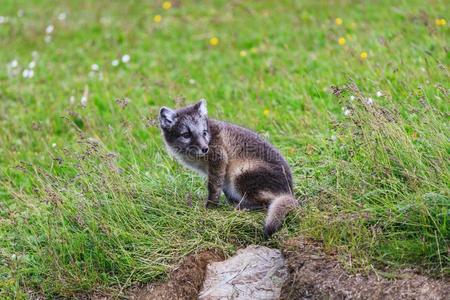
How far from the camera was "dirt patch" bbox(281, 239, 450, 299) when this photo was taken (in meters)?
4.16

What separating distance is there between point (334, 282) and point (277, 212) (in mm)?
828

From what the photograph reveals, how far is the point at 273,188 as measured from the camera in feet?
17.7

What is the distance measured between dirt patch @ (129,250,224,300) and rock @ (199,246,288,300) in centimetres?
6

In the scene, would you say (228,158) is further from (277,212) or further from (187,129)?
(277,212)

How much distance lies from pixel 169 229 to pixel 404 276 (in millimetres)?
1848

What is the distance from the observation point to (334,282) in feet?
14.3

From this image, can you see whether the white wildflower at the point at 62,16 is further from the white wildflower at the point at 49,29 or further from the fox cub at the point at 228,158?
the fox cub at the point at 228,158

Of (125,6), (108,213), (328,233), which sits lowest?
(125,6)

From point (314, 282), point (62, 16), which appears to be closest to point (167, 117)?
point (314, 282)

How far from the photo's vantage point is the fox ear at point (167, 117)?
5.86 m

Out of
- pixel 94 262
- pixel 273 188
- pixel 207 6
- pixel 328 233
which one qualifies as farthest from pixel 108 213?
pixel 207 6

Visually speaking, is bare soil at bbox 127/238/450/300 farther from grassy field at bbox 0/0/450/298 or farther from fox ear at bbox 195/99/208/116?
fox ear at bbox 195/99/208/116

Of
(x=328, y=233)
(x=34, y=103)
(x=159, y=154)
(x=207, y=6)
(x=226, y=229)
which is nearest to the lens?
(x=328, y=233)

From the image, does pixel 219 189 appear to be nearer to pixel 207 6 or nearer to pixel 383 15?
pixel 383 15
